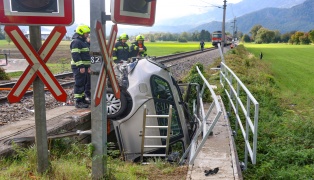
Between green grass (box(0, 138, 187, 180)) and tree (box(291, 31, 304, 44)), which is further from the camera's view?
tree (box(291, 31, 304, 44))

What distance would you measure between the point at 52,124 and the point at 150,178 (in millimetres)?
2425

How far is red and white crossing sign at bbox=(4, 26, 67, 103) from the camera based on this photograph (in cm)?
328

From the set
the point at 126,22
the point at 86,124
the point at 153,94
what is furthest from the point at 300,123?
the point at 126,22

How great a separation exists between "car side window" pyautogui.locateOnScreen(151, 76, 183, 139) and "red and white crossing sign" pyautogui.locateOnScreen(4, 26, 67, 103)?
3243 millimetres

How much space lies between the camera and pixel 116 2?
310cm

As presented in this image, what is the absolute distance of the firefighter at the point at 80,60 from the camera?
308 inches

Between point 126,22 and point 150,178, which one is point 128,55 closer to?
point 150,178

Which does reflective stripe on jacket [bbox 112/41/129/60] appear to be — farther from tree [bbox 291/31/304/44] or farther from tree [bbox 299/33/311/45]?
tree [bbox 291/31/304/44]

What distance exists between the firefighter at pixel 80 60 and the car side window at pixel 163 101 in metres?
2.06

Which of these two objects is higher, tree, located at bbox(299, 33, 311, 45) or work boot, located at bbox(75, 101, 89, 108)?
tree, located at bbox(299, 33, 311, 45)

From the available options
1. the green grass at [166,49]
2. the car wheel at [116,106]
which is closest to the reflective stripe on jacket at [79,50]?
the car wheel at [116,106]

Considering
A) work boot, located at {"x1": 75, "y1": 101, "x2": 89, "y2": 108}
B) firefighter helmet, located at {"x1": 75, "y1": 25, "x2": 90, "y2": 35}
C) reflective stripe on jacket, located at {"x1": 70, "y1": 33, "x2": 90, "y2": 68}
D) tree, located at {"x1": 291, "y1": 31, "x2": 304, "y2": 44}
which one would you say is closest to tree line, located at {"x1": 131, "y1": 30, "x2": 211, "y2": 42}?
tree, located at {"x1": 291, "y1": 31, "x2": 304, "y2": 44}

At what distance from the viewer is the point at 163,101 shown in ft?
22.0

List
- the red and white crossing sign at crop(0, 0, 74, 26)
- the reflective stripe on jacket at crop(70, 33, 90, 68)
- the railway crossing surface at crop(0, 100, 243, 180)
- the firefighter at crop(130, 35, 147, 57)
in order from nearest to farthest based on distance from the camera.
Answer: the red and white crossing sign at crop(0, 0, 74, 26), the railway crossing surface at crop(0, 100, 243, 180), the reflective stripe on jacket at crop(70, 33, 90, 68), the firefighter at crop(130, 35, 147, 57)
